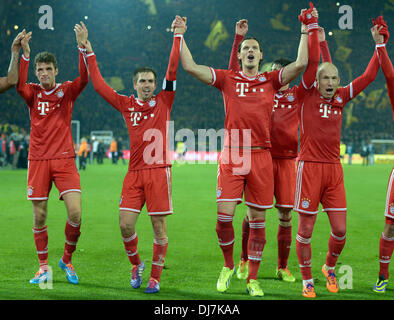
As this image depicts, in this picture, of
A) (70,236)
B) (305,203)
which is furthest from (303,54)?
(70,236)

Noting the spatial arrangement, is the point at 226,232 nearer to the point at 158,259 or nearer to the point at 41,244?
the point at 158,259

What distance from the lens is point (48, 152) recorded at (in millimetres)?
5207

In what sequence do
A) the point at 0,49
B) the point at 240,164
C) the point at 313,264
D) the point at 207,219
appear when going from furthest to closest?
the point at 0,49 → the point at 207,219 → the point at 313,264 → the point at 240,164

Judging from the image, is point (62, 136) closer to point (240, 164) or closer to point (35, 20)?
point (240, 164)

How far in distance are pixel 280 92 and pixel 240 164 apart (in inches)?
47.4

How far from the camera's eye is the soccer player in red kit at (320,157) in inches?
190

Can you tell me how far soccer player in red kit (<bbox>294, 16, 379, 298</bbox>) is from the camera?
4.82 meters

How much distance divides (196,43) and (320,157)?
132ft

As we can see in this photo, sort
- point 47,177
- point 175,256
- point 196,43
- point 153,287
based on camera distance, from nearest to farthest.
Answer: point 153,287, point 47,177, point 175,256, point 196,43

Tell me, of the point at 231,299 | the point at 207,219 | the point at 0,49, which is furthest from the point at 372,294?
the point at 0,49

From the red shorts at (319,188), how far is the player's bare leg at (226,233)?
0.65 metres

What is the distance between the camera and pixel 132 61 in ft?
140

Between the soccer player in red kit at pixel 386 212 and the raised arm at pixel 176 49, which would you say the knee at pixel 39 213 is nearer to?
the raised arm at pixel 176 49

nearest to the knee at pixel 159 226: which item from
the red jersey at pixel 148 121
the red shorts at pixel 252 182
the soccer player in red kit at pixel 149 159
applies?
the soccer player in red kit at pixel 149 159
